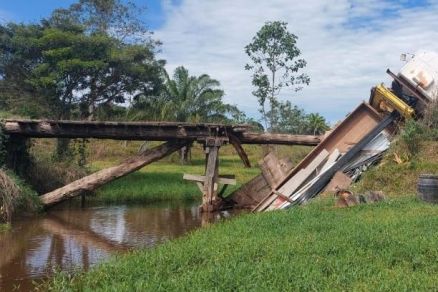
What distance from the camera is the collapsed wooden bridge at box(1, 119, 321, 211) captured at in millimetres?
17188

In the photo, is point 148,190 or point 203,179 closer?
point 203,179

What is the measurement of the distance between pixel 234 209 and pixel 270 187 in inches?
56.8

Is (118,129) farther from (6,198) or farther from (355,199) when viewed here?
(355,199)

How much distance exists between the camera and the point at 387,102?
18.6 meters

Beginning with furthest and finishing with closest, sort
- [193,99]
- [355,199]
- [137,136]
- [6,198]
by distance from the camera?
[193,99] → [137,136] → [6,198] → [355,199]

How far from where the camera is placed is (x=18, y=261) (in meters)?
9.97

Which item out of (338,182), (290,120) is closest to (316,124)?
(290,120)

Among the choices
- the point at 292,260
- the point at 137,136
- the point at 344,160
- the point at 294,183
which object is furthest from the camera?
the point at 137,136

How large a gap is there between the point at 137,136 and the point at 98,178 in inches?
70.9

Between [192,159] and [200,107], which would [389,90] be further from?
[192,159]

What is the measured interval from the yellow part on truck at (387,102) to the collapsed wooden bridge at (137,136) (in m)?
4.92

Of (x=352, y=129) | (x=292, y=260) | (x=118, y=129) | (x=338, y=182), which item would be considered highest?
(x=352, y=129)

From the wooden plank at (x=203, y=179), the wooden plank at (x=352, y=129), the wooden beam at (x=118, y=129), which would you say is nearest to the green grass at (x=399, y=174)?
the wooden plank at (x=352, y=129)

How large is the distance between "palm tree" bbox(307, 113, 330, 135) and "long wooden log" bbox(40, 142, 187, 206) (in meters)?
37.4
